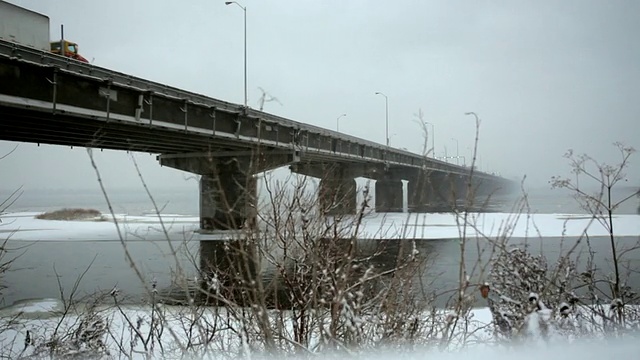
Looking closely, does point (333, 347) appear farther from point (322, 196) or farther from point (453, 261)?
point (453, 261)

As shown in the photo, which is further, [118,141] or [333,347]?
[118,141]

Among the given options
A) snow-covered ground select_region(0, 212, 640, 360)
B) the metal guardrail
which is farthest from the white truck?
snow-covered ground select_region(0, 212, 640, 360)

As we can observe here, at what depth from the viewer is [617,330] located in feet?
10.9

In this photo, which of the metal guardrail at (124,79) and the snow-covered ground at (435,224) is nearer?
the snow-covered ground at (435,224)

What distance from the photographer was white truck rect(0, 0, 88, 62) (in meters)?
8.83

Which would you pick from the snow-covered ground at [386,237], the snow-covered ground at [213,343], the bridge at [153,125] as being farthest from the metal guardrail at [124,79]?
the snow-covered ground at [213,343]

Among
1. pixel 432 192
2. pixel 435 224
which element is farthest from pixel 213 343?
pixel 435 224

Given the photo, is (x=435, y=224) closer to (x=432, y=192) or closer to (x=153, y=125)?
(x=432, y=192)

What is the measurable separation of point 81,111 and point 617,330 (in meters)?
12.5

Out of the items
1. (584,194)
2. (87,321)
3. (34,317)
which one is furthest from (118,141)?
(584,194)

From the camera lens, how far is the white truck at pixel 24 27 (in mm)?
8828

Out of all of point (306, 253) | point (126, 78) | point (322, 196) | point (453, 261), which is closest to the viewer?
point (306, 253)

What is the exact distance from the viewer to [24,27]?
1033cm

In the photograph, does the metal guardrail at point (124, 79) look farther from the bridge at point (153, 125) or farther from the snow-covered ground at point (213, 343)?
the snow-covered ground at point (213, 343)
